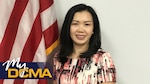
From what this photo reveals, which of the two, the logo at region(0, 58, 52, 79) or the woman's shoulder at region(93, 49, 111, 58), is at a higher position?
the woman's shoulder at region(93, 49, 111, 58)

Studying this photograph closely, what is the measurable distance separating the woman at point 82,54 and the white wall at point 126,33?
0.16 meters

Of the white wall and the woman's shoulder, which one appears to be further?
the white wall

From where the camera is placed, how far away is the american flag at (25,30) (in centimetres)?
160

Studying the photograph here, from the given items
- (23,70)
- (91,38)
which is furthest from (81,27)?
(23,70)

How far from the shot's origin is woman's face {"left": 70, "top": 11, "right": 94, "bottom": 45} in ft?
5.47

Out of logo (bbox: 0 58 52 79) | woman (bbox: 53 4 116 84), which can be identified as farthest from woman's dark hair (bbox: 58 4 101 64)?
logo (bbox: 0 58 52 79)

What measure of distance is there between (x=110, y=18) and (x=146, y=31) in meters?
0.23

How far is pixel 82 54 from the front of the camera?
1.69 meters

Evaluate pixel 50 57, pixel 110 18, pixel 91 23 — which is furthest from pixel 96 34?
pixel 50 57

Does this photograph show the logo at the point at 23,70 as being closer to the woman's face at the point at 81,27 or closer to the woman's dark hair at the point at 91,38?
the woman's dark hair at the point at 91,38

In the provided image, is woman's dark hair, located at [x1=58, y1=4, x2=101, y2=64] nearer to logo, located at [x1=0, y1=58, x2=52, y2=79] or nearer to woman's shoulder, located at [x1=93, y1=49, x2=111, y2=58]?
woman's shoulder, located at [x1=93, y1=49, x2=111, y2=58]

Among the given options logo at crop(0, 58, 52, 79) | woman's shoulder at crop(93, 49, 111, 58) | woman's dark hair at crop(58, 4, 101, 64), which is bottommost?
logo at crop(0, 58, 52, 79)

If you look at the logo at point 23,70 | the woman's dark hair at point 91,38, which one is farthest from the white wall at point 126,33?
the logo at point 23,70

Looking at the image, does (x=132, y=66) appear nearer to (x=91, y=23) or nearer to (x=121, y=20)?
(x=121, y=20)
